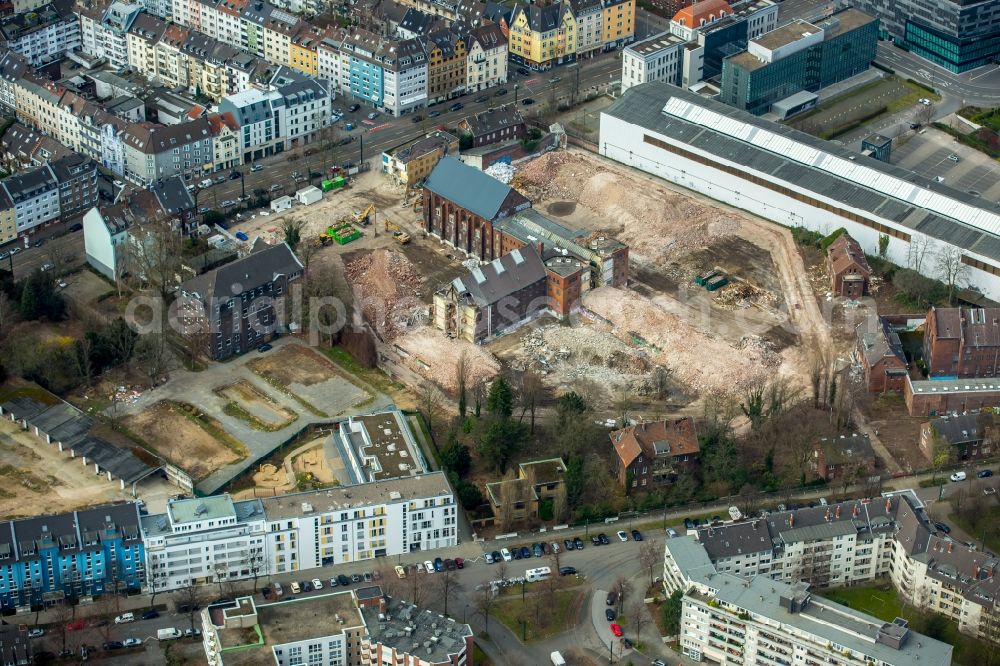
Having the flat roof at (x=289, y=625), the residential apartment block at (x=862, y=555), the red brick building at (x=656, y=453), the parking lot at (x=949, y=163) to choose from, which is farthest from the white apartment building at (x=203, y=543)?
the parking lot at (x=949, y=163)

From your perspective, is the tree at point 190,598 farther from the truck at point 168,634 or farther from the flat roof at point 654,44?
the flat roof at point 654,44

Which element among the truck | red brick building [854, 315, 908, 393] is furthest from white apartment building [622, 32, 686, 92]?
the truck

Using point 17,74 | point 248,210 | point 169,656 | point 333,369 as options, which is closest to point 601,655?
point 169,656

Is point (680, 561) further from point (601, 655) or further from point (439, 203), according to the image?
point (439, 203)

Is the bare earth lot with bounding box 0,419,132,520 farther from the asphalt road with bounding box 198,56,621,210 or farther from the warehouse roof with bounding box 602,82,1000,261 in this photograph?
the warehouse roof with bounding box 602,82,1000,261

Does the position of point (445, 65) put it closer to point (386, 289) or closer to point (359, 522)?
point (386, 289)

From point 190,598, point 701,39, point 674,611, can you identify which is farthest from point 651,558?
point 701,39
